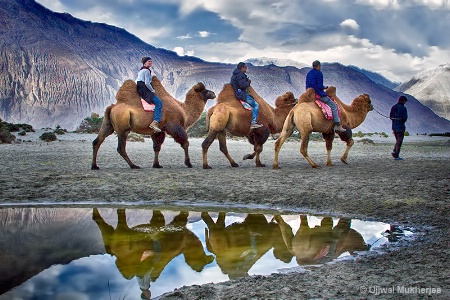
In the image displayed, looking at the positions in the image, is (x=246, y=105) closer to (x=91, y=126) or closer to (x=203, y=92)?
(x=203, y=92)

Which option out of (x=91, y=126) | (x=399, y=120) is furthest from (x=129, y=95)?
(x=91, y=126)

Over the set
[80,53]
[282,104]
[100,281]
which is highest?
[80,53]

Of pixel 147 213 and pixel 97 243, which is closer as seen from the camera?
pixel 97 243

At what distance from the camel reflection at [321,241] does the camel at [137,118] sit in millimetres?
5651

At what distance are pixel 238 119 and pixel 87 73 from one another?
295 feet

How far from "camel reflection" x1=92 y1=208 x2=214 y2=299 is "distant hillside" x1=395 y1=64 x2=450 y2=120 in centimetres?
16146

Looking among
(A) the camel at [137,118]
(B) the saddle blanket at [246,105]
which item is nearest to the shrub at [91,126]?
(A) the camel at [137,118]

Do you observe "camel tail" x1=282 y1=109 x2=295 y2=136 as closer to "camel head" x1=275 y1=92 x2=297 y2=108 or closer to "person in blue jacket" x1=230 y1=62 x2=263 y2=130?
"person in blue jacket" x1=230 y1=62 x2=263 y2=130

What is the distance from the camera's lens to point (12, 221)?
6656 millimetres

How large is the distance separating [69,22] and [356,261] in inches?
5277

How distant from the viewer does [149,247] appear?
549 cm

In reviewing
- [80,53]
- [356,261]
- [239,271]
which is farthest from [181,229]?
[80,53]

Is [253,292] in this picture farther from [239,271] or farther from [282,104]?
[282,104]

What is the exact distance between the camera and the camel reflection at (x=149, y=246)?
4672mm
